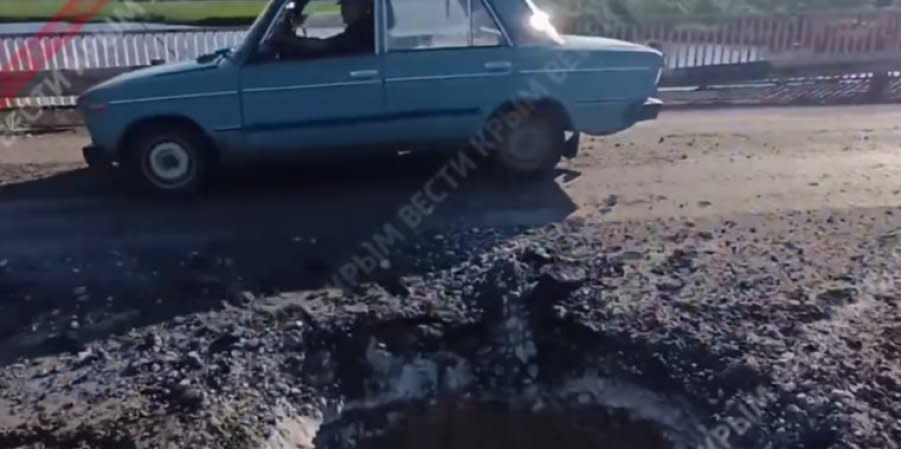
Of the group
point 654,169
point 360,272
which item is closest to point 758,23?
point 654,169

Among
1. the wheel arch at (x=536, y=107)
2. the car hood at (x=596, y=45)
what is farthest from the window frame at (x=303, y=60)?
the car hood at (x=596, y=45)

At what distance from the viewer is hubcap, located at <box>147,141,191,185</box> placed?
794cm

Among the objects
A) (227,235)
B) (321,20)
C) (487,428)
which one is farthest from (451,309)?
(321,20)

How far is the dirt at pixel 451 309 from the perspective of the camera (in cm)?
489

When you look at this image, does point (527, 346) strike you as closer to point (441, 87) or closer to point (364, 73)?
point (441, 87)

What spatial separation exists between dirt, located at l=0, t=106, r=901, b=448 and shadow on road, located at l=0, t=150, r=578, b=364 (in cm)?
3

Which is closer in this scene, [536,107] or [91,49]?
[536,107]

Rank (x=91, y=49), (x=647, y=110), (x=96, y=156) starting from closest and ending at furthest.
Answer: (x=96, y=156), (x=647, y=110), (x=91, y=49)

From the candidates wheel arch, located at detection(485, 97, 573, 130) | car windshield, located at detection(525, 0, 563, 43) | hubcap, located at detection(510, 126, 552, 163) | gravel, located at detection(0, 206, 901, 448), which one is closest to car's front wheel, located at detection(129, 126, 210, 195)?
gravel, located at detection(0, 206, 901, 448)

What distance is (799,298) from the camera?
19.2 ft

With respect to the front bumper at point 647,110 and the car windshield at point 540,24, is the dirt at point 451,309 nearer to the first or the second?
the front bumper at point 647,110

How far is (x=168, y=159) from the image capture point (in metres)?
7.97

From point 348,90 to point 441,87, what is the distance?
795 millimetres

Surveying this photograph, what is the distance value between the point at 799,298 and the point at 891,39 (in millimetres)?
10888
